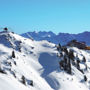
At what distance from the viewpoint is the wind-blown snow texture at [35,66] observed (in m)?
56.2

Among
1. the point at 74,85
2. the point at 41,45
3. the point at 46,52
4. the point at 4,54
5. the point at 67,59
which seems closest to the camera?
the point at 74,85

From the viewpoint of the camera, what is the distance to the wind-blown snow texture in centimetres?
5625

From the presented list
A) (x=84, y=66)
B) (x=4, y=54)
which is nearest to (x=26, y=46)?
(x=4, y=54)

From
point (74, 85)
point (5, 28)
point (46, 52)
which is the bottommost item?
point (74, 85)

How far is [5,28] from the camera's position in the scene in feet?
280

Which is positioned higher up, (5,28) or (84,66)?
(5,28)

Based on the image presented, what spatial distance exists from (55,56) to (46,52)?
442 centimetres

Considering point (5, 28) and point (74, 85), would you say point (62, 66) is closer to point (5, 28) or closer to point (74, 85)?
point (74, 85)

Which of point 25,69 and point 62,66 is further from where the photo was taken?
point 62,66

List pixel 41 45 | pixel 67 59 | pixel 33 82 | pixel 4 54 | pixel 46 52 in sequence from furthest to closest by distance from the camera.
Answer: pixel 41 45 → pixel 46 52 → pixel 67 59 → pixel 4 54 → pixel 33 82

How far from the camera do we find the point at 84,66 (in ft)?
239

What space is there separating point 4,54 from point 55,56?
17.8m

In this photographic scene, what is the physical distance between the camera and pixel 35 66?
6619cm

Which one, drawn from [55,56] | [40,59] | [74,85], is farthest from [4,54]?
[74,85]
